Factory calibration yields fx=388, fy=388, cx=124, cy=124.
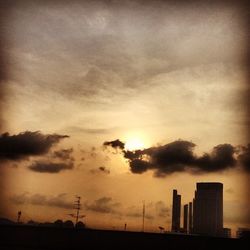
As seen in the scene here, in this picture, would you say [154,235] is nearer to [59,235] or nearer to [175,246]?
[175,246]

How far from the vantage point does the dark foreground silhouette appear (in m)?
25.4

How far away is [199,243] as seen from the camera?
79.2 ft

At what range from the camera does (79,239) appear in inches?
1040

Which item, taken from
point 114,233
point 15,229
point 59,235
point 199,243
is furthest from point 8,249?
point 199,243

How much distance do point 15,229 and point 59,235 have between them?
3029 millimetres

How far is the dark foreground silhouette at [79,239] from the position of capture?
25.4 m

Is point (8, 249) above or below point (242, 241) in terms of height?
below

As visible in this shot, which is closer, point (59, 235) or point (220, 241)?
point (220, 241)

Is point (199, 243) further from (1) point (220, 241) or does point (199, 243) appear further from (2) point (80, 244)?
(2) point (80, 244)

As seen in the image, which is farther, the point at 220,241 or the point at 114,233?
the point at 114,233

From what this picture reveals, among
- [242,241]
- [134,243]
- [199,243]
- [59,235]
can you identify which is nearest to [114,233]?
[134,243]

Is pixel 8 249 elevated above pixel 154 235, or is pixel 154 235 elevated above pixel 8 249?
pixel 154 235

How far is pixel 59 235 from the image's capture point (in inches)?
1053

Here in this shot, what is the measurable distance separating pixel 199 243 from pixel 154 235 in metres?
3.13
